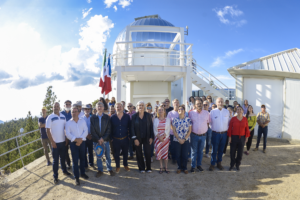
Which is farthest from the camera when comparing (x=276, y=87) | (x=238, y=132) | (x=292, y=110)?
(x=276, y=87)

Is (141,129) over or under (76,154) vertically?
over

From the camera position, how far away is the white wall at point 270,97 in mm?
9070

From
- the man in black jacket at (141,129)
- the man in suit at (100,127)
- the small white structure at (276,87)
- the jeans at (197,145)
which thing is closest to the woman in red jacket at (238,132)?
the jeans at (197,145)

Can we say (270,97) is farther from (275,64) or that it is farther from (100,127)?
(100,127)

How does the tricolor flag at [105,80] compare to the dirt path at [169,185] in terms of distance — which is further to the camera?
the tricolor flag at [105,80]

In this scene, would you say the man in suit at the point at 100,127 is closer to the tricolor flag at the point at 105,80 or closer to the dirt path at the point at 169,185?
the dirt path at the point at 169,185

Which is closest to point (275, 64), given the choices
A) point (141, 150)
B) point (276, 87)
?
point (276, 87)

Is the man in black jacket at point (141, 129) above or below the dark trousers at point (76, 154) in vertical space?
above

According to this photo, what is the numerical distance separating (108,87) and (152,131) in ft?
19.1

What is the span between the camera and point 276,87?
9.16 m

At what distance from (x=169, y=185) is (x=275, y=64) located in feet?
31.4

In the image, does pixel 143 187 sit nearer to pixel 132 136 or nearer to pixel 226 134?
pixel 132 136

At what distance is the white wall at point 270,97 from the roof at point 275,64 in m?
0.59

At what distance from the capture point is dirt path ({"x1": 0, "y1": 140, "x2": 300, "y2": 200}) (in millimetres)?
3877
